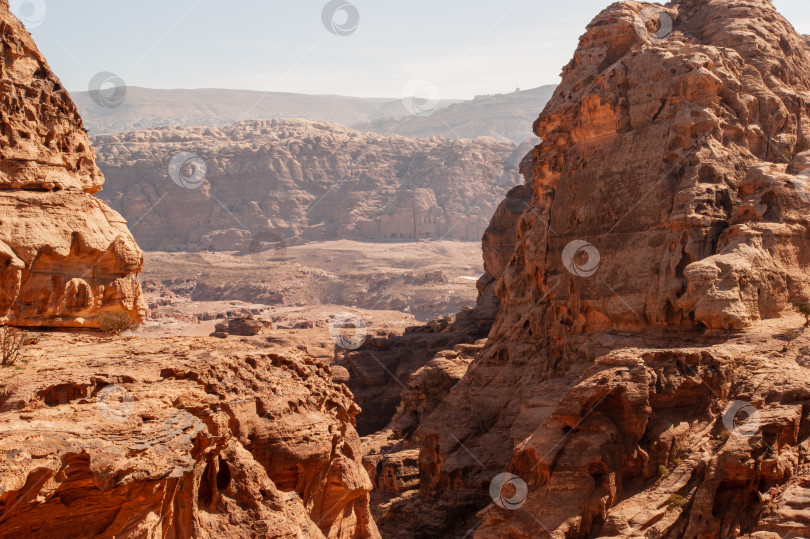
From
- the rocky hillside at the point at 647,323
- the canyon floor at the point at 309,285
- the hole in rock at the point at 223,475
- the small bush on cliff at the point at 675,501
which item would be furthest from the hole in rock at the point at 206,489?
the canyon floor at the point at 309,285

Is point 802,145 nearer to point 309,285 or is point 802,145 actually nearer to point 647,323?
point 647,323

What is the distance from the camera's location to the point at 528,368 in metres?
32.6

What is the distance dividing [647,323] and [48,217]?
16.7 m

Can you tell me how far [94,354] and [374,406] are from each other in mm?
33674

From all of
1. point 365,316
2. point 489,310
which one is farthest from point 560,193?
point 365,316

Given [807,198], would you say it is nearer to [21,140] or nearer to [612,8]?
[612,8]

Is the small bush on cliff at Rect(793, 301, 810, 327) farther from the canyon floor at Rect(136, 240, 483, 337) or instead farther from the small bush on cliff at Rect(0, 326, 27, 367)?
the canyon floor at Rect(136, 240, 483, 337)

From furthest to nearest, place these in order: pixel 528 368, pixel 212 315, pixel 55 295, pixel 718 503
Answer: pixel 212 315 → pixel 528 368 → pixel 718 503 → pixel 55 295

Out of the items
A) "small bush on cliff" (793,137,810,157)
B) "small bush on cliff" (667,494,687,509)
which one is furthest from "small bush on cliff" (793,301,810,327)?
"small bush on cliff" (793,137,810,157)

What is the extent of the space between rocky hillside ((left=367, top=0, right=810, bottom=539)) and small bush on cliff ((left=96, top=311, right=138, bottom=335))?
337 inches

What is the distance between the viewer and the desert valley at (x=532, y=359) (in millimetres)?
14586

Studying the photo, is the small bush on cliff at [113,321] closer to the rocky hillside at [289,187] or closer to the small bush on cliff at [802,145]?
the small bush on cliff at [802,145]

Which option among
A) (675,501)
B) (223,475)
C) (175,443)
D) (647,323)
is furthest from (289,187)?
(175,443)

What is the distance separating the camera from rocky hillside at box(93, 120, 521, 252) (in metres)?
136
